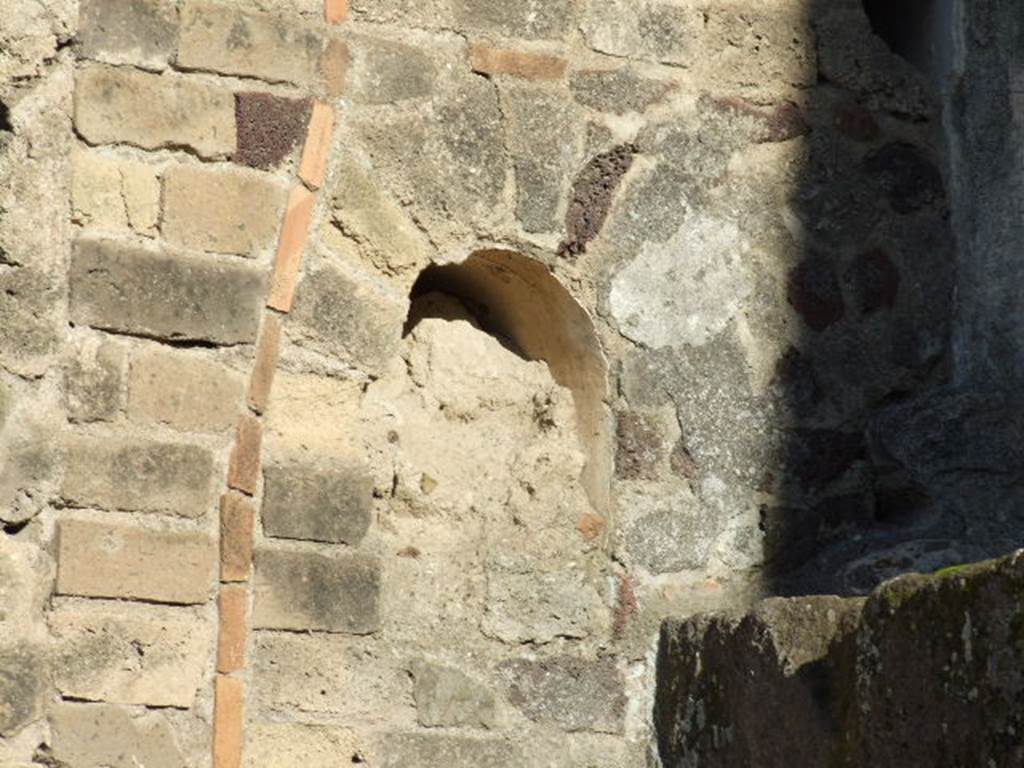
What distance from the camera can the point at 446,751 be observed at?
13.5ft

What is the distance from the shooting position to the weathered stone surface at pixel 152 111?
390 centimetres

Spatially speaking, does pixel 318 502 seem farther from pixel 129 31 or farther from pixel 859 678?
pixel 859 678

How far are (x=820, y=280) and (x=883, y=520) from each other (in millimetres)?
529

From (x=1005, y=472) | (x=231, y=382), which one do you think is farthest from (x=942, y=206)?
(x=231, y=382)

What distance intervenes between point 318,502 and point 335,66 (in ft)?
2.74

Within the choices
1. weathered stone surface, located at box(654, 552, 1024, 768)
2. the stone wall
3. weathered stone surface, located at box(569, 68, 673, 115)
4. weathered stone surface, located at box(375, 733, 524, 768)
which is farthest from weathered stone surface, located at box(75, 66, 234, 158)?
weathered stone surface, located at box(654, 552, 1024, 768)

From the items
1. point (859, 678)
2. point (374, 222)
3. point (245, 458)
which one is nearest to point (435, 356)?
point (374, 222)

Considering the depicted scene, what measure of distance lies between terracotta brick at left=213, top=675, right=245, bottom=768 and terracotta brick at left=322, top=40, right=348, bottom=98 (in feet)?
3.72

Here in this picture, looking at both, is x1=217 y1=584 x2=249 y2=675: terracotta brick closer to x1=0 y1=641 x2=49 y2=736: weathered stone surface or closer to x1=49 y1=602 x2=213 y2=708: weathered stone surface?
x1=49 y1=602 x2=213 y2=708: weathered stone surface

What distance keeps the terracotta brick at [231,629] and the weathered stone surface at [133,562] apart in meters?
0.04

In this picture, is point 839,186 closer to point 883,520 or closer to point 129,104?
point 883,520

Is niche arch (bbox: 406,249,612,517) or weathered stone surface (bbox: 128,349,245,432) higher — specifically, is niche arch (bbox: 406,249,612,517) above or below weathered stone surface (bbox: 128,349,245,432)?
above

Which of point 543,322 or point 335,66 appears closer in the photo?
point 335,66

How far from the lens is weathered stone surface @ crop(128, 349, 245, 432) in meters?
3.89
